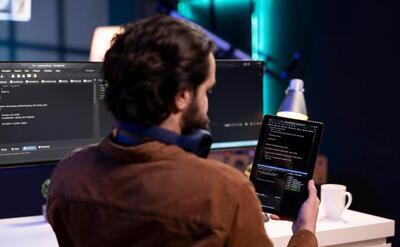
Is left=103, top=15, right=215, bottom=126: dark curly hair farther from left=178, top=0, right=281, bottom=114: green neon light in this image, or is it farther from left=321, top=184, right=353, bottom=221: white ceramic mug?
left=178, top=0, right=281, bottom=114: green neon light

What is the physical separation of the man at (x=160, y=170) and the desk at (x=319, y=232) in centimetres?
72

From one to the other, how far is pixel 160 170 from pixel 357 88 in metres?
2.44

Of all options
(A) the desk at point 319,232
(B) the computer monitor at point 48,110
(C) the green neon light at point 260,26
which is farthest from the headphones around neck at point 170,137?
(C) the green neon light at point 260,26

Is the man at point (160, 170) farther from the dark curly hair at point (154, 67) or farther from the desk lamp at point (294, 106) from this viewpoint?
the desk lamp at point (294, 106)

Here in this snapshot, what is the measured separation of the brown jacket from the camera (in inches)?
34.0

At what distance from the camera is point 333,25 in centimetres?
330

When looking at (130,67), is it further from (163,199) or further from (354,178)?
(354,178)

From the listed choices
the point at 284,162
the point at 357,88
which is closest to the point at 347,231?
the point at 284,162

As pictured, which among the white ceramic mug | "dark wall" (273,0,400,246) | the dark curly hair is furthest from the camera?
"dark wall" (273,0,400,246)

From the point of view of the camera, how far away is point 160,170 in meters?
0.88

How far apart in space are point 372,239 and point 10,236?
3.52ft

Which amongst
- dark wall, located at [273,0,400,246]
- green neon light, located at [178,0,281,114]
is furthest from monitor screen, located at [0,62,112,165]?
green neon light, located at [178,0,281,114]

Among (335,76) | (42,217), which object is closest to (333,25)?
(335,76)

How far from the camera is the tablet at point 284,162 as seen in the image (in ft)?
4.88
